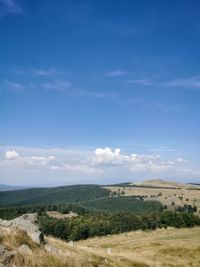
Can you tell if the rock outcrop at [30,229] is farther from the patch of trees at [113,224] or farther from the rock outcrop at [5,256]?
the patch of trees at [113,224]

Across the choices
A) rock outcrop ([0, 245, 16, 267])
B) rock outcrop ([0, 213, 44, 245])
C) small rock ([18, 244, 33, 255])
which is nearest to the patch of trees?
rock outcrop ([0, 213, 44, 245])

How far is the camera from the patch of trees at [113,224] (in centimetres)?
17050

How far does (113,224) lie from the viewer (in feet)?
584

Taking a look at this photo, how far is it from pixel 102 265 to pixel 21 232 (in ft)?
16.8

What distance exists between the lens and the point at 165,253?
4669 centimetres

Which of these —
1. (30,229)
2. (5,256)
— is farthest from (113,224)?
(5,256)

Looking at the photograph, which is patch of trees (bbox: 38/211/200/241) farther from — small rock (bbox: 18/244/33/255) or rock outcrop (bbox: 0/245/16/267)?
rock outcrop (bbox: 0/245/16/267)

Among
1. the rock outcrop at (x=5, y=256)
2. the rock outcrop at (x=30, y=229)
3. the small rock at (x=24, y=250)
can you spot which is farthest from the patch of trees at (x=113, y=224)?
the rock outcrop at (x=5, y=256)

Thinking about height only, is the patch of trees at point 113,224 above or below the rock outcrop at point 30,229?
below

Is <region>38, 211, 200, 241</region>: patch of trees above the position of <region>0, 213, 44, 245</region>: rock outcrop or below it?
below

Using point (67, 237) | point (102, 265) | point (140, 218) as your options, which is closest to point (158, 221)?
point (140, 218)

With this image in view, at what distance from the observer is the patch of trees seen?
170500 millimetres

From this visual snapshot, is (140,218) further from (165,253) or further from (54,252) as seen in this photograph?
(54,252)

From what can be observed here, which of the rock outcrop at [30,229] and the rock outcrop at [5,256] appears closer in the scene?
the rock outcrop at [5,256]
